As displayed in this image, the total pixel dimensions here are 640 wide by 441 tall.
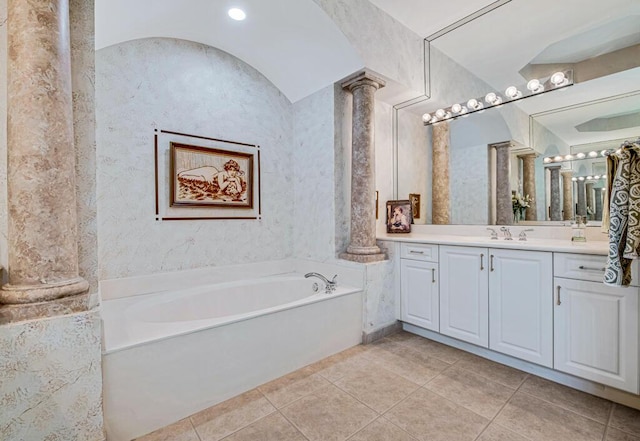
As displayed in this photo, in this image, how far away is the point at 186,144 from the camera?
261cm

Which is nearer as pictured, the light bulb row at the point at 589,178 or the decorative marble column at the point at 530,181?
the light bulb row at the point at 589,178

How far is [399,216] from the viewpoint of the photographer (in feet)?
10.5

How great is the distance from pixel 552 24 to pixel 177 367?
3739 millimetres

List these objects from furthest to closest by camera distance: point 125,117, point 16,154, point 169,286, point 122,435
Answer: point 169,286 → point 125,117 → point 122,435 → point 16,154

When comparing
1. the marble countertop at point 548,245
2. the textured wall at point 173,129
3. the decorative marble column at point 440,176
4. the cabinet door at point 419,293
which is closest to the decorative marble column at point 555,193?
the marble countertop at point 548,245

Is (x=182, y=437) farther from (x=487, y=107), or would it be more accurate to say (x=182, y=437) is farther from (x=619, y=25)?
(x=619, y=25)

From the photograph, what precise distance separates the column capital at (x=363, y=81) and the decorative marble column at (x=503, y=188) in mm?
1282

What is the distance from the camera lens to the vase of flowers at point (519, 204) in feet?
8.36

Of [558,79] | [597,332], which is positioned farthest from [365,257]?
[558,79]

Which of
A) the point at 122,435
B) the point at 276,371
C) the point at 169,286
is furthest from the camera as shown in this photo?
the point at 169,286

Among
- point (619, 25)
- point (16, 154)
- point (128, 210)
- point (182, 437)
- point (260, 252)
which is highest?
point (619, 25)

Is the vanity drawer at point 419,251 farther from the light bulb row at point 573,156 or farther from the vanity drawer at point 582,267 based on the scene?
the light bulb row at point 573,156

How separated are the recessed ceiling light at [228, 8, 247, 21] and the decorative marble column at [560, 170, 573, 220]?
9.37 ft

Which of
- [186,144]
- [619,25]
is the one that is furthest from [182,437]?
[619,25]
